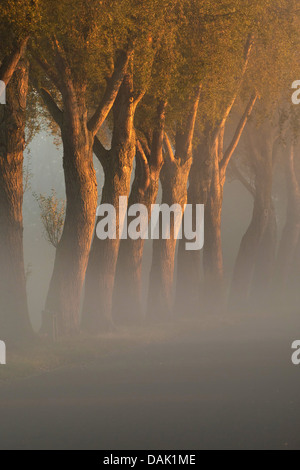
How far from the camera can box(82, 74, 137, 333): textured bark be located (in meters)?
21.5

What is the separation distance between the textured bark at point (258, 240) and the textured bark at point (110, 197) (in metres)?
10.1

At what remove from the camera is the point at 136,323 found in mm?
24250

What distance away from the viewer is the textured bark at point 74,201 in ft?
65.8

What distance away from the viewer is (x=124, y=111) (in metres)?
21.5

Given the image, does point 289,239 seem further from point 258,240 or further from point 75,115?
point 75,115

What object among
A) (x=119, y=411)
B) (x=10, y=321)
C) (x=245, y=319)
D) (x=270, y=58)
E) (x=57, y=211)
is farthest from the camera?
(x=57, y=211)

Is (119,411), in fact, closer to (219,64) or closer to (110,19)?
(110,19)

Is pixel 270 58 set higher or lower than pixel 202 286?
higher

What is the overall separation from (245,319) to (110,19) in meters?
14.0

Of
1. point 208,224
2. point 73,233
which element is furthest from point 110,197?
point 208,224

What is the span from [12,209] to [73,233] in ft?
6.97

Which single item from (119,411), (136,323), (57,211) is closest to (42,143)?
(57,211)

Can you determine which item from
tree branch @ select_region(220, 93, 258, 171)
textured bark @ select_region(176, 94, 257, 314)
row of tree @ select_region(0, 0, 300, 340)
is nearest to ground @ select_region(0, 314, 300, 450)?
row of tree @ select_region(0, 0, 300, 340)

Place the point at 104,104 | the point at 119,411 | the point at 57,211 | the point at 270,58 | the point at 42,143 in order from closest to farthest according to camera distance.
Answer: the point at 119,411 → the point at 104,104 → the point at 270,58 → the point at 57,211 → the point at 42,143
